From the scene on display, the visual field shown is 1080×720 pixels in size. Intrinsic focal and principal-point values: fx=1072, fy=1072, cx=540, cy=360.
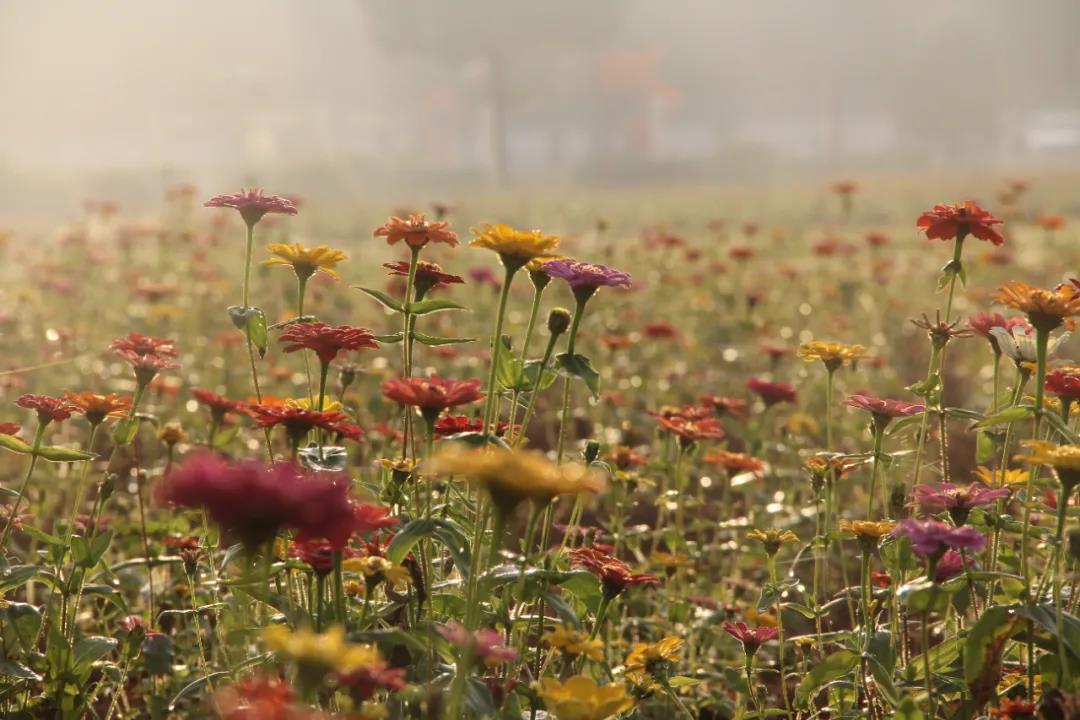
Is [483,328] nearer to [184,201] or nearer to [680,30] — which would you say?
[184,201]

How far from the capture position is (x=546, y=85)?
146 ft

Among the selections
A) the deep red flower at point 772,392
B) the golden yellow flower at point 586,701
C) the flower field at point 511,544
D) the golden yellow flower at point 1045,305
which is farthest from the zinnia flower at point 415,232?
the deep red flower at point 772,392

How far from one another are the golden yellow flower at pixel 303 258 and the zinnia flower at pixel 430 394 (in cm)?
37

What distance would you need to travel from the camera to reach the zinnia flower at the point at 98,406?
157 cm

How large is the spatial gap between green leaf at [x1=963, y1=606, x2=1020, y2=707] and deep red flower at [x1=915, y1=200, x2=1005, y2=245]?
0.62m

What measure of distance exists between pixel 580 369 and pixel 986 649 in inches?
24.3

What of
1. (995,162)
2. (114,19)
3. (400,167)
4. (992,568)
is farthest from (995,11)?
(992,568)

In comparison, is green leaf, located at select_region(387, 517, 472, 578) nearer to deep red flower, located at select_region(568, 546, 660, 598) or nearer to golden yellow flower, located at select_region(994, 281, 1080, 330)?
deep red flower, located at select_region(568, 546, 660, 598)

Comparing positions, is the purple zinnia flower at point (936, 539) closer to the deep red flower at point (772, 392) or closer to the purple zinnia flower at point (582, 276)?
the purple zinnia flower at point (582, 276)

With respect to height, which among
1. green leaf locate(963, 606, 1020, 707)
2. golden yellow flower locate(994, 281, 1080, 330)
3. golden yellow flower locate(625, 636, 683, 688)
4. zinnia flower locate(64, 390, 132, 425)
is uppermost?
golden yellow flower locate(994, 281, 1080, 330)

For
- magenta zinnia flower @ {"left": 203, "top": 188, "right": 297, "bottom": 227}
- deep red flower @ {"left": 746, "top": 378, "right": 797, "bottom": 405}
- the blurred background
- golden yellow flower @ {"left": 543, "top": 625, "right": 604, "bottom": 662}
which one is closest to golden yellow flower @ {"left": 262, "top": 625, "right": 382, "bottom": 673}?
golden yellow flower @ {"left": 543, "top": 625, "right": 604, "bottom": 662}

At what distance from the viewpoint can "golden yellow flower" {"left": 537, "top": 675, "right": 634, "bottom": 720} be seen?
3.45 feet

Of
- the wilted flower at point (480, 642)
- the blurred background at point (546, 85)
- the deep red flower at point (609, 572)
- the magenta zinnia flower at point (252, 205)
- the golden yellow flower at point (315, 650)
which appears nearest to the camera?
the golden yellow flower at point (315, 650)

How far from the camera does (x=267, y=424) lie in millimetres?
1269
